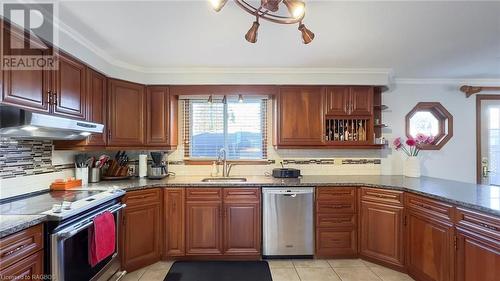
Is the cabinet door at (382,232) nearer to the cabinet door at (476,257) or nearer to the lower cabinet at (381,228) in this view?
the lower cabinet at (381,228)

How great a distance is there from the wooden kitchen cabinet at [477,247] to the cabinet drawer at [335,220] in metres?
1.08

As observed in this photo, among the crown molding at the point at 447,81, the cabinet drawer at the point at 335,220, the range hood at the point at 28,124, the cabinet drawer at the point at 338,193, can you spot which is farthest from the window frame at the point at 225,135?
the crown molding at the point at 447,81

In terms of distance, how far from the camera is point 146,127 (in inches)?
130

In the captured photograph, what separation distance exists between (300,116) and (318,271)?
1778 millimetres

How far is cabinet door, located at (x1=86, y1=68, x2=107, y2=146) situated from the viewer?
8.88ft

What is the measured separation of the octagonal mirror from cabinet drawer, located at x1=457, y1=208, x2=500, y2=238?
196 centimetres

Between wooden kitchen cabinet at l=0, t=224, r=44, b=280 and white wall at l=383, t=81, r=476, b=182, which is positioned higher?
white wall at l=383, t=81, r=476, b=182

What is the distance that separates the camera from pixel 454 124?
3.79 m

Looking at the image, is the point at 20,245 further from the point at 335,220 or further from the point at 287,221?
the point at 335,220

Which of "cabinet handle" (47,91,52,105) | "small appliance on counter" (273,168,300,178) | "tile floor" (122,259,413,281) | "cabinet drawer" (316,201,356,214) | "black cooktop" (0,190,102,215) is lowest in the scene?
"tile floor" (122,259,413,281)

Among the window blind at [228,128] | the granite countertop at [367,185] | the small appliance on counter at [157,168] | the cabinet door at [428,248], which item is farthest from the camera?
the window blind at [228,128]

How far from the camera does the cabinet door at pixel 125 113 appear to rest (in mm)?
3008

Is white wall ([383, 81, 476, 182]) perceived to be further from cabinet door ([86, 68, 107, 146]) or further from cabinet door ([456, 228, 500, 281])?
cabinet door ([86, 68, 107, 146])

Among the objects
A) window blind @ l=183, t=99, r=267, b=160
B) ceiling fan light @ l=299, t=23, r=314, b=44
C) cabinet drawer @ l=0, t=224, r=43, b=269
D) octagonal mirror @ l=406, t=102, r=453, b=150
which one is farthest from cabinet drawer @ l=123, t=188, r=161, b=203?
octagonal mirror @ l=406, t=102, r=453, b=150
